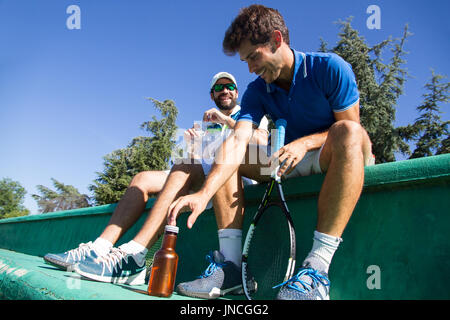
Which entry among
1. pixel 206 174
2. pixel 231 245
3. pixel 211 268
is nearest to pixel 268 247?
pixel 231 245

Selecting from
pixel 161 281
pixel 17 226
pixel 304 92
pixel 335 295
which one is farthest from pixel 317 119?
pixel 17 226

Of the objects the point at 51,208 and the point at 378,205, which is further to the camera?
the point at 51,208

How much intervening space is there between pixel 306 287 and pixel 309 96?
1237 millimetres

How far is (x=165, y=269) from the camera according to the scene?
168 cm

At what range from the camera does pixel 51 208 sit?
1890 inches

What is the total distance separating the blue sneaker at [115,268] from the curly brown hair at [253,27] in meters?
1.58

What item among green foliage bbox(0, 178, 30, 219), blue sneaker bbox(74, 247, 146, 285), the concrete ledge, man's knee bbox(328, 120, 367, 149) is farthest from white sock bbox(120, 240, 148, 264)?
green foliage bbox(0, 178, 30, 219)

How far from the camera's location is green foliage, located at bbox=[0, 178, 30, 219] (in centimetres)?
5722

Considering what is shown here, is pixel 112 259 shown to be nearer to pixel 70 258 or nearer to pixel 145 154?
pixel 70 258

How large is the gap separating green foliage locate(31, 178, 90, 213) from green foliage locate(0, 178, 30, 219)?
37.4 ft

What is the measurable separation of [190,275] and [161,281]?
116cm

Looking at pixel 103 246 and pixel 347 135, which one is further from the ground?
pixel 347 135

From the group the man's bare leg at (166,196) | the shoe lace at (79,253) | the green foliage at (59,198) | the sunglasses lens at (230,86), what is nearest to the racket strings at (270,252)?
the man's bare leg at (166,196)
